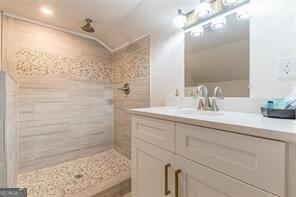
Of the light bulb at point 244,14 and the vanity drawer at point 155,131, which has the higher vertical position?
the light bulb at point 244,14

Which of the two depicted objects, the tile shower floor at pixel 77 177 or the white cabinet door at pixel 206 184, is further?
the tile shower floor at pixel 77 177

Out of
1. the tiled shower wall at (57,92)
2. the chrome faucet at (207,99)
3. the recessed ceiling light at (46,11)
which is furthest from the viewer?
the tiled shower wall at (57,92)

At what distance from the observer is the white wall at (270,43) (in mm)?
859

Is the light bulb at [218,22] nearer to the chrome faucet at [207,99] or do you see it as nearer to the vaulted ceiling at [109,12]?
the vaulted ceiling at [109,12]

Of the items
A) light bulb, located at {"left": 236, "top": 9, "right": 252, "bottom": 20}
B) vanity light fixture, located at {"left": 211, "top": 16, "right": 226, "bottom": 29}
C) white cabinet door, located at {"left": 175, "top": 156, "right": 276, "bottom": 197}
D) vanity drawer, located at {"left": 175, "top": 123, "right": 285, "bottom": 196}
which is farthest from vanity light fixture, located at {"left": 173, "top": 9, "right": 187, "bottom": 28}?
white cabinet door, located at {"left": 175, "top": 156, "right": 276, "bottom": 197}

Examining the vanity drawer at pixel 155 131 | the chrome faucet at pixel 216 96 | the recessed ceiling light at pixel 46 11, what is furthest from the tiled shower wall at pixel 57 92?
the chrome faucet at pixel 216 96

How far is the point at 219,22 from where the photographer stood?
1223 millimetres

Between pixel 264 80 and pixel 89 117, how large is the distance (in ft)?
6.90

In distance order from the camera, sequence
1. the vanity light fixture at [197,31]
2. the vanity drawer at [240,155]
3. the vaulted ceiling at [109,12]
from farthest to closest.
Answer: the vaulted ceiling at [109,12] < the vanity light fixture at [197,31] < the vanity drawer at [240,155]

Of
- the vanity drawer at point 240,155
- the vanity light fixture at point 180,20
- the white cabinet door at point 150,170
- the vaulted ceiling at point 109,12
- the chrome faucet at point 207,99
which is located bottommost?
the white cabinet door at point 150,170

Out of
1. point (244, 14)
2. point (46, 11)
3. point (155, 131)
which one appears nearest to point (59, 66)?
point (46, 11)

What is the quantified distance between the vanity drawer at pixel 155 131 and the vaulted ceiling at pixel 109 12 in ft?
3.47

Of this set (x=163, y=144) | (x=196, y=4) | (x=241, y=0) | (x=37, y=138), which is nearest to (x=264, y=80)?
(x=241, y=0)

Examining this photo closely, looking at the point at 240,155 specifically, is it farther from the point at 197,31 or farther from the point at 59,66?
the point at 59,66
